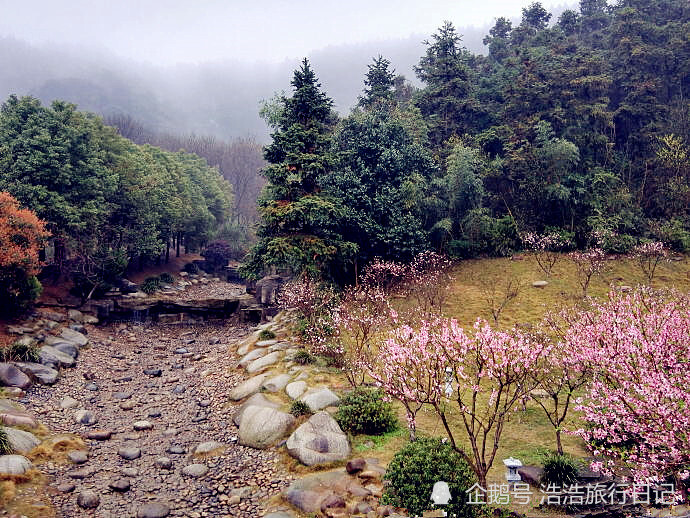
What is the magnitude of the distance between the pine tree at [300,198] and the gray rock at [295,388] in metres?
7.66

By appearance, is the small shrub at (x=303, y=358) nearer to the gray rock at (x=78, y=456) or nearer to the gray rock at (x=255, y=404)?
the gray rock at (x=255, y=404)

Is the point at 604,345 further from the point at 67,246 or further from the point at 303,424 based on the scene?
the point at 67,246

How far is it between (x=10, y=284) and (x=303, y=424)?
1647 centimetres

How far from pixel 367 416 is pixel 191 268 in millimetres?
36791

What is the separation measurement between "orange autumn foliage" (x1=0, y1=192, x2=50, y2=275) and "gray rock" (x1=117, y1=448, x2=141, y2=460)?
11.8 meters

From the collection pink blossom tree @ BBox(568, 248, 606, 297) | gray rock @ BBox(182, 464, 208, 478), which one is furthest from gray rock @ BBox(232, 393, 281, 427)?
pink blossom tree @ BBox(568, 248, 606, 297)

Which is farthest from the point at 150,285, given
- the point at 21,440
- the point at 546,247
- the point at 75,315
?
the point at 546,247

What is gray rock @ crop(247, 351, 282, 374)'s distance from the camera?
15.1 meters

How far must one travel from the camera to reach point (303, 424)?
10188 mm

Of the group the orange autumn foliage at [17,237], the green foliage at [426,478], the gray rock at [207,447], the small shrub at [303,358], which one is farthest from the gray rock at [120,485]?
the orange autumn foliage at [17,237]

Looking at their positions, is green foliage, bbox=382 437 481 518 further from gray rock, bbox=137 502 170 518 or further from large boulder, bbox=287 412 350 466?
gray rock, bbox=137 502 170 518

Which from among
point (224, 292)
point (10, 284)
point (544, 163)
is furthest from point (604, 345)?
point (224, 292)

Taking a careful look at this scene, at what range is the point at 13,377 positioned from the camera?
13914 mm

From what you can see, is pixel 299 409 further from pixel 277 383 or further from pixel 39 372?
pixel 39 372
